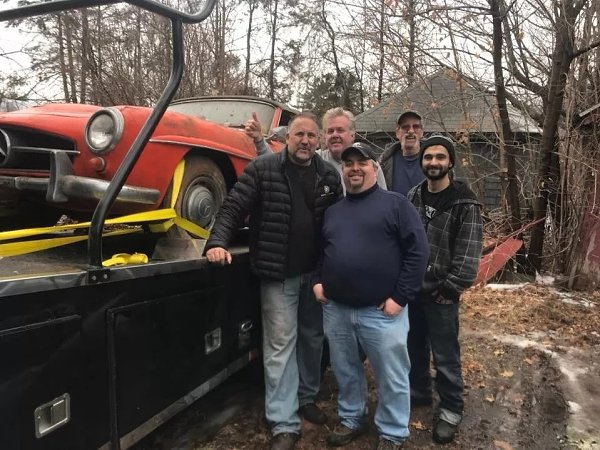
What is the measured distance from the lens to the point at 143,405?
210cm

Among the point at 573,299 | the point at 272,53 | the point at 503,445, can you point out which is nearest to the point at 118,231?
the point at 503,445

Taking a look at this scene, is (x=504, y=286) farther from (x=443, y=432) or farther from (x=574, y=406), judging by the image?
(x=443, y=432)

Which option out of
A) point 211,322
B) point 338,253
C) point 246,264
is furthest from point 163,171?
point 338,253

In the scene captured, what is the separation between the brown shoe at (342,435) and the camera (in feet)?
9.52

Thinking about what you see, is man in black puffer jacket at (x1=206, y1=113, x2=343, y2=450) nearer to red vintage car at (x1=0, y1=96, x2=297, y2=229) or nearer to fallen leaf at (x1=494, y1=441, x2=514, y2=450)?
red vintage car at (x1=0, y1=96, x2=297, y2=229)

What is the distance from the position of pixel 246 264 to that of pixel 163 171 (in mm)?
735

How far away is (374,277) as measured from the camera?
266 centimetres

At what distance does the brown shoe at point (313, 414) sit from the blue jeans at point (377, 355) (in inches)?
9.0

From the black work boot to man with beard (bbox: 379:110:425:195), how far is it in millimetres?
1552

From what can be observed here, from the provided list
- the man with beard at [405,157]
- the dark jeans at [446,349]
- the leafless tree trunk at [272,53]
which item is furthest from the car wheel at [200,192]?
the leafless tree trunk at [272,53]

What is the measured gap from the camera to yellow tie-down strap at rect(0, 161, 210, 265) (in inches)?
86.1

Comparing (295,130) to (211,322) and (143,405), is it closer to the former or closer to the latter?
(211,322)

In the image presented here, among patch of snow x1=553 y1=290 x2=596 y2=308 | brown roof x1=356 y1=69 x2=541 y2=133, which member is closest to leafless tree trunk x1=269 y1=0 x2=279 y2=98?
brown roof x1=356 y1=69 x2=541 y2=133

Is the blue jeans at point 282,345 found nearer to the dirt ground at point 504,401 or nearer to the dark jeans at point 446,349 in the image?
the dirt ground at point 504,401
